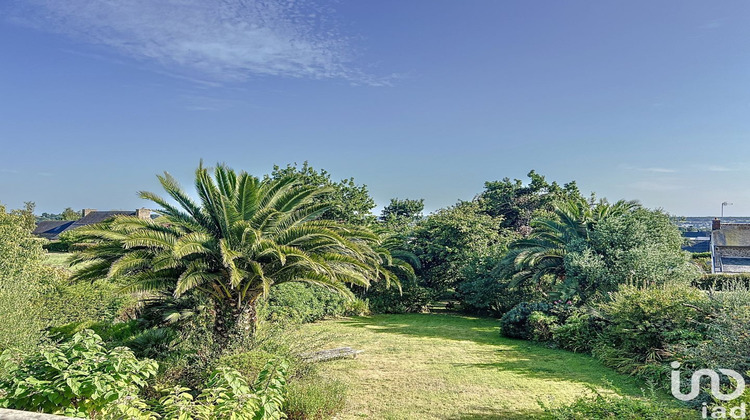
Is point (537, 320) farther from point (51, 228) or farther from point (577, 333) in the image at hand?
point (51, 228)

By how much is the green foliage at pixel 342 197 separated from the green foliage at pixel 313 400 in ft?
45.4

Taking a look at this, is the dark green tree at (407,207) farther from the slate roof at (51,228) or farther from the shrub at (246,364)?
the slate roof at (51,228)

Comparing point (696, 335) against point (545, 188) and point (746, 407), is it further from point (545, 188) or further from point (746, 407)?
point (545, 188)

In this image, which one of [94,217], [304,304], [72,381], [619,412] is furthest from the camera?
[94,217]

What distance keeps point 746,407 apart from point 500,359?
6006 mm

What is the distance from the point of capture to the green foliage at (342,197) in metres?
21.0

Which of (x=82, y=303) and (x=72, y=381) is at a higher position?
(x=72, y=381)

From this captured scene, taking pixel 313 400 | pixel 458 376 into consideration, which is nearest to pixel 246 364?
pixel 313 400

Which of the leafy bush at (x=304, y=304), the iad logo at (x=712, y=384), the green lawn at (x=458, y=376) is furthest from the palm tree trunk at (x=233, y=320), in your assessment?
the iad logo at (x=712, y=384)

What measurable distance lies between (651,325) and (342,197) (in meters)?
15.2

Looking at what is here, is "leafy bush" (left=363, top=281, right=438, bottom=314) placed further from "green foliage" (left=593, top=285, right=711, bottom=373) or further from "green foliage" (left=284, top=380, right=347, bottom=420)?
"green foliage" (left=284, top=380, right=347, bottom=420)

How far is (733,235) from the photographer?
27797 mm

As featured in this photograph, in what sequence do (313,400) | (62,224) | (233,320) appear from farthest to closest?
(62,224) < (233,320) < (313,400)

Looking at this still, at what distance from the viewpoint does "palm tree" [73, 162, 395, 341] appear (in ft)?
26.4
